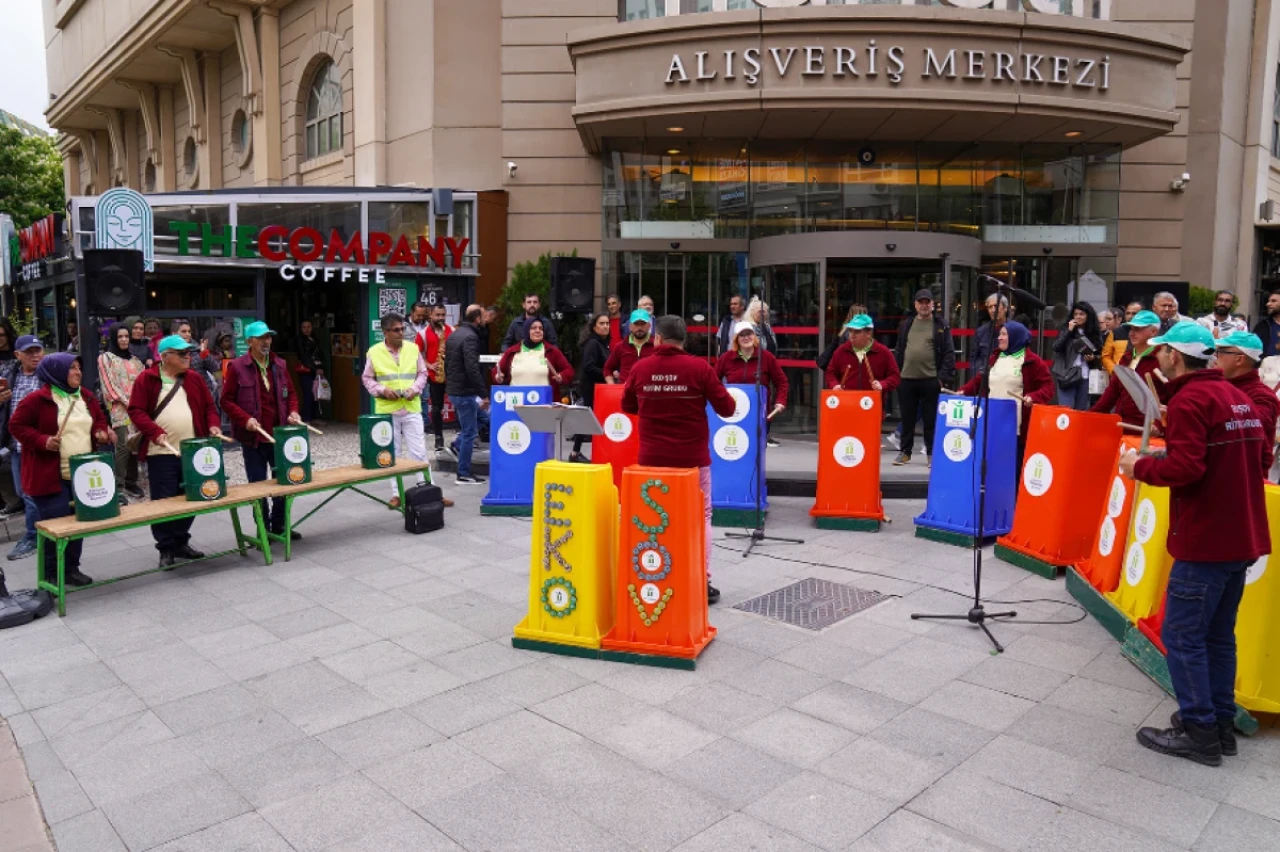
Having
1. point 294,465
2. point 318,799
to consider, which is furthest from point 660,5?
point 318,799

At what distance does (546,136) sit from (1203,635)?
47.9ft

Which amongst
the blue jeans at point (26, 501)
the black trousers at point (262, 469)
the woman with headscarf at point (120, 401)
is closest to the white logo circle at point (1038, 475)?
the black trousers at point (262, 469)

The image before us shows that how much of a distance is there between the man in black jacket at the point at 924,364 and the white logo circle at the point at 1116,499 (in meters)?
4.83

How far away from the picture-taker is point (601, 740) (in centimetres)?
442

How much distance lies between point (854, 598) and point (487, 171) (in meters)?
12.8

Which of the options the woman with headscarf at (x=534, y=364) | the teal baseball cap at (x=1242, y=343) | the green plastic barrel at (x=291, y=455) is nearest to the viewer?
the teal baseball cap at (x=1242, y=343)

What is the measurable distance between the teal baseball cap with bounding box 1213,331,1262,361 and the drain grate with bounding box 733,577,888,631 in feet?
9.27

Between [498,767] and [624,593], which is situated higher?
[624,593]

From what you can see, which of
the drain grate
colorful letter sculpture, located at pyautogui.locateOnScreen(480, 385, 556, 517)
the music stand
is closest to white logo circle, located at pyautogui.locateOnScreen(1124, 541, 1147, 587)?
the drain grate

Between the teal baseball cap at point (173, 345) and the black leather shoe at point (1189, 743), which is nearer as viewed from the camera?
the black leather shoe at point (1189, 743)

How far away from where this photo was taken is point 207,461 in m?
7.15

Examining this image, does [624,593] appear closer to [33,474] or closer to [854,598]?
[854,598]

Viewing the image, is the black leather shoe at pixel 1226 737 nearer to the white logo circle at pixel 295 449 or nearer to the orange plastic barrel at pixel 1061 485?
the orange plastic barrel at pixel 1061 485

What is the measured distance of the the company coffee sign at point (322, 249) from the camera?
14266 mm
